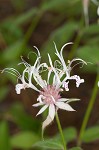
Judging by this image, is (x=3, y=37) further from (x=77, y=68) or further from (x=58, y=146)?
(x=58, y=146)

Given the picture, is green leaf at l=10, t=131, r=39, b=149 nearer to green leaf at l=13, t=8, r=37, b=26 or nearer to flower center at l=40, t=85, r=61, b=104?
green leaf at l=13, t=8, r=37, b=26

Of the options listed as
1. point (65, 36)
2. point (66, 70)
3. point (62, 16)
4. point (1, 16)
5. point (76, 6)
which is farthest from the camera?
point (1, 16)

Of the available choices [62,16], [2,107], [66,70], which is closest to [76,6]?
[62,16]

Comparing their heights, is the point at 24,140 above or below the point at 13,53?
below

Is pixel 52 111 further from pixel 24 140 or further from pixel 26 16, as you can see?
pixel 26 16

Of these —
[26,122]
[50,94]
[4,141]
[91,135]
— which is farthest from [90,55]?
[26,122]

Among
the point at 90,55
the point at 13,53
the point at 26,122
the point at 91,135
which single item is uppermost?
the point at 13,53

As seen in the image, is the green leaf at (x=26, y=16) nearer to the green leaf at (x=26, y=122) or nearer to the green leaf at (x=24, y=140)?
the green leaf at (x=26, y=122)

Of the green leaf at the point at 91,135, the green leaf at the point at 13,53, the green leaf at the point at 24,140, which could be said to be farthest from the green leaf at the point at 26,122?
the green leaf at the point at 91,135
